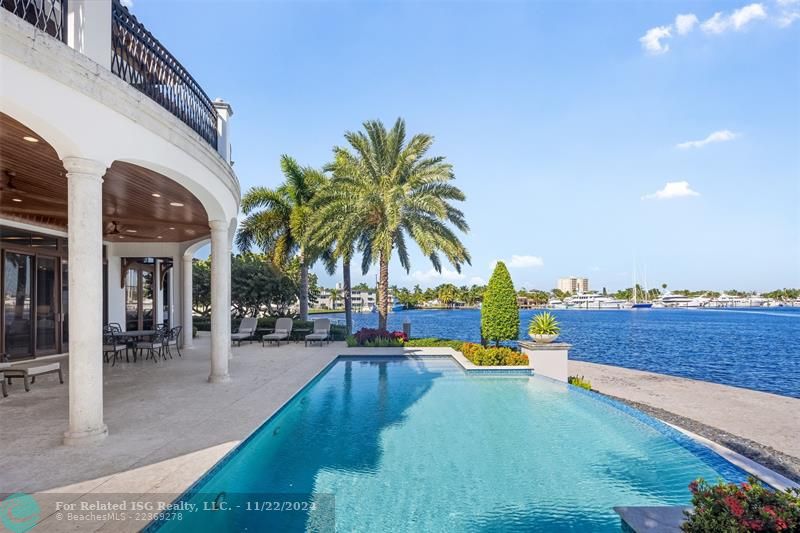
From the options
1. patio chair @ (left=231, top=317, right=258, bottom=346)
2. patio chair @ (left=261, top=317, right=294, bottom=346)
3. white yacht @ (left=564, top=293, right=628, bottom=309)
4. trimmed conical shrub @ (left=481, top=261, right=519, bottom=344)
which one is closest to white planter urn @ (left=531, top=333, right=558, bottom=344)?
trimmed conical shrub @ (left=481, top=261, right=519, bottom=344)

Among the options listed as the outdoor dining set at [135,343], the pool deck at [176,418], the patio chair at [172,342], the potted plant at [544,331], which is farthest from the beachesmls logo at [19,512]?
the potted plant at [544,331]

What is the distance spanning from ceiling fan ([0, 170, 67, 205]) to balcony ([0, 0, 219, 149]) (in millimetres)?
2788

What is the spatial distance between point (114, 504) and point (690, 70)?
16881 mm

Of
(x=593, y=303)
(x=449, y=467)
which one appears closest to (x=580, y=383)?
(x=449, y=467)

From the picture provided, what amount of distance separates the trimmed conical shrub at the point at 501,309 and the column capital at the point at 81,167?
38.3ft

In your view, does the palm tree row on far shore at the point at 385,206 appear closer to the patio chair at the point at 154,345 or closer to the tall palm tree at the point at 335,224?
the tall palm tree at the point at 335,224

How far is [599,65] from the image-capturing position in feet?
44.3

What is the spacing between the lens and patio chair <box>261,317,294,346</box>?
17.1 metres

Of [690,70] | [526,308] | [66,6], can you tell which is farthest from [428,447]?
[526,308]

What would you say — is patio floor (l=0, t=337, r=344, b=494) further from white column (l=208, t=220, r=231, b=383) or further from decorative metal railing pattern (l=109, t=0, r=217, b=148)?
decorative metal railing pattern (l=109, t=0, r=217, b=148)

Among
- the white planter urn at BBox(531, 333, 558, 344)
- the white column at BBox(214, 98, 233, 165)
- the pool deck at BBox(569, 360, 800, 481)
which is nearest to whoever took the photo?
the pool deck at BBox(569, 360, 800, 481)

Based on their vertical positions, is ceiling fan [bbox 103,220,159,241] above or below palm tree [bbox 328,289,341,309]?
above

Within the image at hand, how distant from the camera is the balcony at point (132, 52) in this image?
5.14 meters

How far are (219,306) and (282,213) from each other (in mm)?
13635
